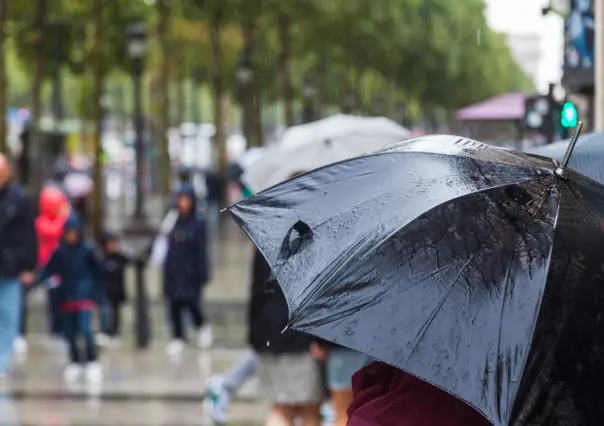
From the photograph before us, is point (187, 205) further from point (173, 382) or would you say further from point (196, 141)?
point (196, 141)

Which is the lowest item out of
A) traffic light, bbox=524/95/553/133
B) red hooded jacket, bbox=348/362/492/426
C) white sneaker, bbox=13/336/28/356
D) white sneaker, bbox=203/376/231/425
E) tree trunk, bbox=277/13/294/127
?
white sneaker, bbox=13/336/28/356

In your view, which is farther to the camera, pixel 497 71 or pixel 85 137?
pixel 497 71

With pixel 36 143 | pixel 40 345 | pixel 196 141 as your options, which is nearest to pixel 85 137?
pixel 36 143

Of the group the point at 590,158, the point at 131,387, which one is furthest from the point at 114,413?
the point at 590,158

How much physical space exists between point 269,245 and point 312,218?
0.13m

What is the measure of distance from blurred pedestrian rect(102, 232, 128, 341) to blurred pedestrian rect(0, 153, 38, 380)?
3.54m

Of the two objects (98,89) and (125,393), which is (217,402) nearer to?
(125,393)

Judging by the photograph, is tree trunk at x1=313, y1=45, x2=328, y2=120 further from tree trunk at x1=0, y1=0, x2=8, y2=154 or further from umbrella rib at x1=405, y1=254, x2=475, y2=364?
umbrella rib at x1=405, y1=254, x2=475, y2=364

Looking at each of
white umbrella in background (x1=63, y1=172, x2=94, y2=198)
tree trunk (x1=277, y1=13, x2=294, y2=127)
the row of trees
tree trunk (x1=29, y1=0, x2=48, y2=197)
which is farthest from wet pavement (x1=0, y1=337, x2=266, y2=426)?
tree trunk (x1=277, y1=13, x2=294, y2=127)

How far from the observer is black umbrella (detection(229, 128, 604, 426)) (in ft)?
11.5

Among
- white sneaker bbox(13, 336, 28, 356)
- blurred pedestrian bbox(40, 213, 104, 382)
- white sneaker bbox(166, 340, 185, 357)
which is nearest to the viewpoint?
blurred pedestrian bbox(40, 213, 104, 382)

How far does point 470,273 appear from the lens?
11.8 ft

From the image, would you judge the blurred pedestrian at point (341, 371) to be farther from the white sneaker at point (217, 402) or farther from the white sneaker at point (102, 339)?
the white sneaker at point (102, 339)

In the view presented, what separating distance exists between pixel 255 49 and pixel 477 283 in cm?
4341
